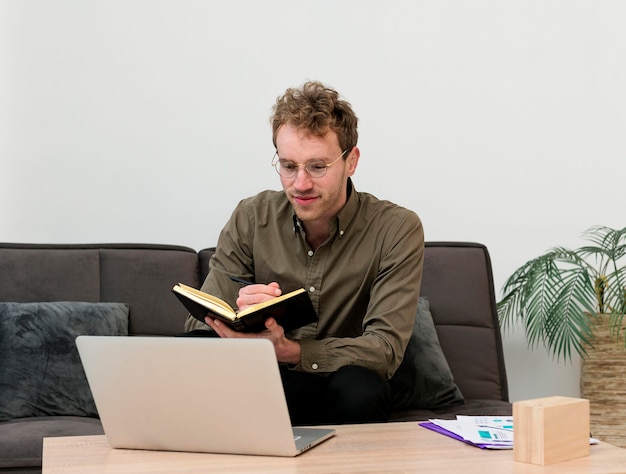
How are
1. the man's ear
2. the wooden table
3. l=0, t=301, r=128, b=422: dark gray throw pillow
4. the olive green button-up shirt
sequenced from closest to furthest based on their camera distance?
the wooden table, the olive green button-up shirt, the man's ear, l=0, t=301, r=128, b=422: dark gray throw pillow

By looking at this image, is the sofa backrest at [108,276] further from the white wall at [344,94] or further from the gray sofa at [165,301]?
the white wall at [344,94]

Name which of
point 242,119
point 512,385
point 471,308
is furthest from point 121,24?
point 512,385

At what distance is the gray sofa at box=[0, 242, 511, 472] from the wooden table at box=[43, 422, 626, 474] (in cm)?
99

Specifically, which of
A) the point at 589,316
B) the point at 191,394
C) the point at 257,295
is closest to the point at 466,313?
the point at 589,316

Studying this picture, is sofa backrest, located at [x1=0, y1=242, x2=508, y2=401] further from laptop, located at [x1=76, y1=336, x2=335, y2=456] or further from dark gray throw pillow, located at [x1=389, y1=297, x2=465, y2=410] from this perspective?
laptop, located at [x1=76, y1=336, x2=335, y2=456]

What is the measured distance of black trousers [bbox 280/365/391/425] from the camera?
2.02 m

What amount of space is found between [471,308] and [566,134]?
106 centimetres

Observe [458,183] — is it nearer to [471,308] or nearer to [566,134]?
[566,134]

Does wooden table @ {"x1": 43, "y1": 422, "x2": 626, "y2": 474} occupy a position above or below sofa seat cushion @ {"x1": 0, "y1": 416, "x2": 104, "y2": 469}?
above

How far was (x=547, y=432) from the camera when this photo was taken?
1473mm

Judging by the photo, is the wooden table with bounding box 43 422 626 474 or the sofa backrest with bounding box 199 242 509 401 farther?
the sofa backrest with bounding box 199 242 509 401

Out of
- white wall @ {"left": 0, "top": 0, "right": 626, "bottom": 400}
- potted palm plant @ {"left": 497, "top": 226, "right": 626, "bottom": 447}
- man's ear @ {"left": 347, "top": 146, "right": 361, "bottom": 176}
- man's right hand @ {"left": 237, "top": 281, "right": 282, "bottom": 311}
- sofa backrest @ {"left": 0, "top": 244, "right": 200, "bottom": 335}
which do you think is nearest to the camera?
man's right hand @ {"left": 237, "top": 281, "right": 282, "bottom": 311}

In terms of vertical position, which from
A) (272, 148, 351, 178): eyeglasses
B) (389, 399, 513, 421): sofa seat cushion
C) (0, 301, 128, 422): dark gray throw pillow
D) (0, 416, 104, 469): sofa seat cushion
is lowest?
(389, 399, 513, 421): sofa seat cushion

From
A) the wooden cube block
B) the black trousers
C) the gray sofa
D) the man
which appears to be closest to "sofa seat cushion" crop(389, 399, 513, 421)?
the gray sofa
